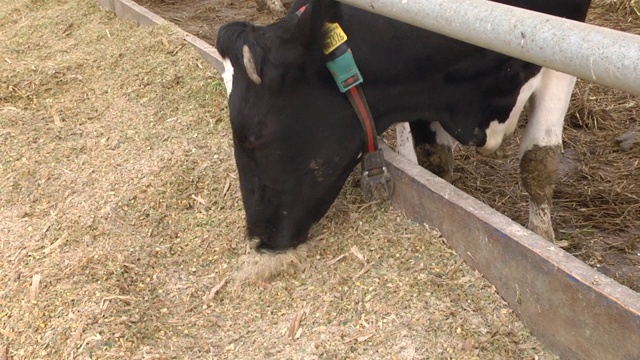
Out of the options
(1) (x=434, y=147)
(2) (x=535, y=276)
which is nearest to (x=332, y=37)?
(2) (x=535, y=276)

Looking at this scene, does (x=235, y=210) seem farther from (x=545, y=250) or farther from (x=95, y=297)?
(x=545, y=250)

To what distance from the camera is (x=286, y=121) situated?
2.53 m

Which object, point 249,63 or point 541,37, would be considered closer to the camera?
point 541,37

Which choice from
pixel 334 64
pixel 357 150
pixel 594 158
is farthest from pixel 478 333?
pixel 594 158

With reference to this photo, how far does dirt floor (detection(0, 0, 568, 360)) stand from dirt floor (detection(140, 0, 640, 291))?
0.84 metres

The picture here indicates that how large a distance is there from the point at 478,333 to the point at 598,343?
1.30ft

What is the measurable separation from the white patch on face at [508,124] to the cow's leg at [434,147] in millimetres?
334

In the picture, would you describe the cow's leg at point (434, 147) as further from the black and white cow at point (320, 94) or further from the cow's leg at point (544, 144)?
the black and white cow at point (320, 94)

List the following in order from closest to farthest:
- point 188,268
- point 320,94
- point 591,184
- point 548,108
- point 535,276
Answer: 1. point 535,276
2. point 320,94
3. point 188,268
4. point 548,108
5. point 591,184

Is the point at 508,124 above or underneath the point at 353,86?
underneath

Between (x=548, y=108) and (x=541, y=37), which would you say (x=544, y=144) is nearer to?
(x=548, y=108)

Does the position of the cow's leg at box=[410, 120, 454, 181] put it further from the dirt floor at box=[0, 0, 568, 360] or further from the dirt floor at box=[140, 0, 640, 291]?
the dirt floor at box=[0, 0, 568, 360]

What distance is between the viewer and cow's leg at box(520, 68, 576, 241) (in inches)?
121

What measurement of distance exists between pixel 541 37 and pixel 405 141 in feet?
7.51
